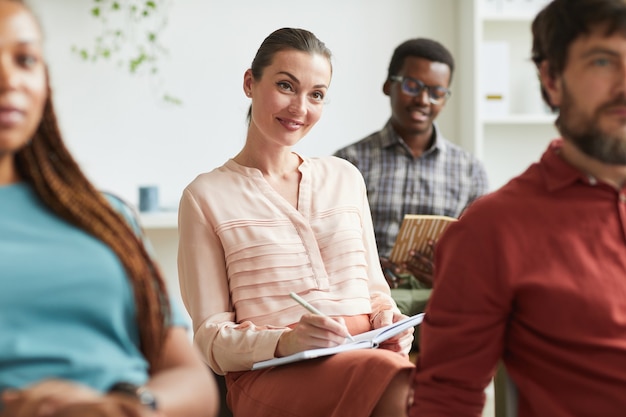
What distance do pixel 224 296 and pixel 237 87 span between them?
2.30 m

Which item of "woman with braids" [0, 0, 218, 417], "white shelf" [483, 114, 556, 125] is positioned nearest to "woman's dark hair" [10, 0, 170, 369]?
"woman with braids" [0, 0, 218, 417]

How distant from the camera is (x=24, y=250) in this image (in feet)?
3.67

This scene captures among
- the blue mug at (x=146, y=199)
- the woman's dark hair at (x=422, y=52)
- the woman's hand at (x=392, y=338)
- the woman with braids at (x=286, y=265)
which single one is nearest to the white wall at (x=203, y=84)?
the blue mug at (x=146, y=199)

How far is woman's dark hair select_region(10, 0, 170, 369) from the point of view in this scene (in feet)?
3.88

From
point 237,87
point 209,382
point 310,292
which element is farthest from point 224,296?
point 237,87

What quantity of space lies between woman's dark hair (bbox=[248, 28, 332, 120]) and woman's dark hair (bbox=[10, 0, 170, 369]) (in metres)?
0.94

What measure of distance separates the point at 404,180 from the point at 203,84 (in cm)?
134

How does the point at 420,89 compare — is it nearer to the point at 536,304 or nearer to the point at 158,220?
the point at 158,220

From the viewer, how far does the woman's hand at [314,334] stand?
5.75 ft

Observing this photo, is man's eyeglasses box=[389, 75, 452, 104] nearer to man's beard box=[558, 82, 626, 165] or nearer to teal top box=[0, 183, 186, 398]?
man's beard box=[558, 82, 626, 165]

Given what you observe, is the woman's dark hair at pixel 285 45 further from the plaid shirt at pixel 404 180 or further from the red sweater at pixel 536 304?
the plaid shirt at pixel 404 180

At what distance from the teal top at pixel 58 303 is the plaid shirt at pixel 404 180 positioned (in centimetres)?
193

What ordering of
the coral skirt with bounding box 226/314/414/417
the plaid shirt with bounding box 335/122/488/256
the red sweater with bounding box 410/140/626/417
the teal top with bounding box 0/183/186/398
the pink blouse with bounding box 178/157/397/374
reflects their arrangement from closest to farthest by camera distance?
the teal top with bounding box 0/183/186/398, the red sweater with bounding box 410/140/626/417, the coral skirt with bounding box 226/314/414/417, the pink blouse with bounding box 178/157/397/374, the plaid shirt with bounding box 335/122/488/256

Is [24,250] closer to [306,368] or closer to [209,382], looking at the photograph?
[209,382]
